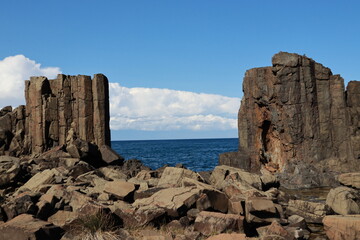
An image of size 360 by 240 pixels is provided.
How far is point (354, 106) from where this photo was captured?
96.5 ft

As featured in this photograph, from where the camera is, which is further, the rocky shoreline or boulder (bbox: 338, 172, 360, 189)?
boulder (bbox: 338, 172, 360, 189)

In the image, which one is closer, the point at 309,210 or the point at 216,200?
the point at 216,200

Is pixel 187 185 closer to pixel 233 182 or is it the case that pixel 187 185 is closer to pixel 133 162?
pixel 233 182

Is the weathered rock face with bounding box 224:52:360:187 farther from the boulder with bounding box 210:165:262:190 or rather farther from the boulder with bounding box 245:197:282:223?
the boulder with bounding box 245:197:282:223

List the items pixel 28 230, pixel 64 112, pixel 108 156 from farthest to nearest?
pixel 64 112
pixel 108 156
pixel 28 230

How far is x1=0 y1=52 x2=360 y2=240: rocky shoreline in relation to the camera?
11.2 m

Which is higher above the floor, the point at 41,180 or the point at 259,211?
the point at 41,180

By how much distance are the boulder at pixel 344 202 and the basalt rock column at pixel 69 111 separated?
695 inches

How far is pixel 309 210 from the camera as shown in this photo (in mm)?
14719

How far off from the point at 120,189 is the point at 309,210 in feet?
22.3

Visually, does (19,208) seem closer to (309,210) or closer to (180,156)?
(309,210)

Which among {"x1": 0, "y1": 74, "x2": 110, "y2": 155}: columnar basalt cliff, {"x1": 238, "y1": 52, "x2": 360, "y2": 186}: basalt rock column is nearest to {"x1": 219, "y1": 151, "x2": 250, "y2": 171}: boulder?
{"x1": 238, "y1": 52, "x2": 360, "y2": 186}: basalt rock column

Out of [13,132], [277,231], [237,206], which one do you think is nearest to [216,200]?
[237,206]

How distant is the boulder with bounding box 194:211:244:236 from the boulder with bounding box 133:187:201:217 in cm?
86
